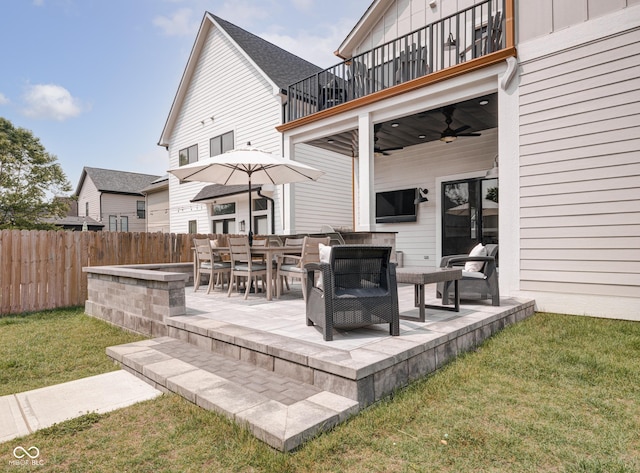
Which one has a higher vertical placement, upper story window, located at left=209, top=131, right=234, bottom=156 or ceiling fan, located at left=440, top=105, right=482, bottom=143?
upper story window, located at left=209, top=131, right=234, bottom=156

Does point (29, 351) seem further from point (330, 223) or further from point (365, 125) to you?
point (330, 223)

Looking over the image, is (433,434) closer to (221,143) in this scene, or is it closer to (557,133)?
(557,133)

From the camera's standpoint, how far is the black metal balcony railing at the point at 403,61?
6.90 meters

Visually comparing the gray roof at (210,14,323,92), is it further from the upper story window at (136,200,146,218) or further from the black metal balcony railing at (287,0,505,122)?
the upper story window at (136,200,146,218)

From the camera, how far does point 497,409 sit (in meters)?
2.44

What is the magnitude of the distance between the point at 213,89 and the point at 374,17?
688 cm

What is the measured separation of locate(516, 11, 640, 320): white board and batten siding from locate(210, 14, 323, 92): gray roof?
7.24 m

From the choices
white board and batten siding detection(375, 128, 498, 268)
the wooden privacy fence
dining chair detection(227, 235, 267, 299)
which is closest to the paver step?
dining chair detection(227, 235, 267, 299)

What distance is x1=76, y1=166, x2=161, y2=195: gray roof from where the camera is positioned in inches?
1029

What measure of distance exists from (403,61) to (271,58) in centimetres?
664

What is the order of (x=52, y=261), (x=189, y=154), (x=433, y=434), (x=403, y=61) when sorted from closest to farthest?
(x=433, y=434) < (x=52, y=261) < (x=403, y=61) < (x=189, y=154)

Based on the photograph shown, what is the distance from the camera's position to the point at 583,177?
482 cm

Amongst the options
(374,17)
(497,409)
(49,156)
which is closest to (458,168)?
(374,17)

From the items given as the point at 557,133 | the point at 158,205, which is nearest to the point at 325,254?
the point at 557,133
